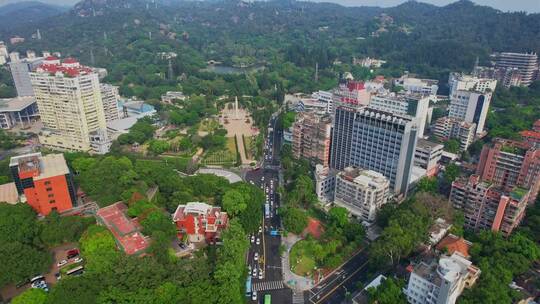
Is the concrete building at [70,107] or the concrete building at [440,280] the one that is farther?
the concrete building at [70,107]

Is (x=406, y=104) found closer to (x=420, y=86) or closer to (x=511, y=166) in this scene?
(x=511, y=166)

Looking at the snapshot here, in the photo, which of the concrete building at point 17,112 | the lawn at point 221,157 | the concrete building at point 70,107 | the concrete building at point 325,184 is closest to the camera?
the concrete building at point 325,184

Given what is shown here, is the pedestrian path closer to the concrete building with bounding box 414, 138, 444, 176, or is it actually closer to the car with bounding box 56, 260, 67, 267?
the car with bounding box 56, 260, 67, 267

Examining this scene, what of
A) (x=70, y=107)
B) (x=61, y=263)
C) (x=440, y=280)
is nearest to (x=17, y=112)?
(x=70, y=107)

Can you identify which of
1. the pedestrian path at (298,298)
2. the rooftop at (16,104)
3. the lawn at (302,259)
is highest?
the rooftop at (16,104)

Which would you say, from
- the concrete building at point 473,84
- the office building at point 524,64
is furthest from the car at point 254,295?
the office building at point 524,64

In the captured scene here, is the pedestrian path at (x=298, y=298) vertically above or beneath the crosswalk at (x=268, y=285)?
beneath

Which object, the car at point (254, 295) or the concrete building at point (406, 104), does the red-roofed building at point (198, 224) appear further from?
the concrete building at point (406, 104)

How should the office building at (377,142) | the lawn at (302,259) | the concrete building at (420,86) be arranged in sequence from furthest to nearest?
the concrete building at (420,86)
the office building at (377,142)
the lawn at (302,259)
